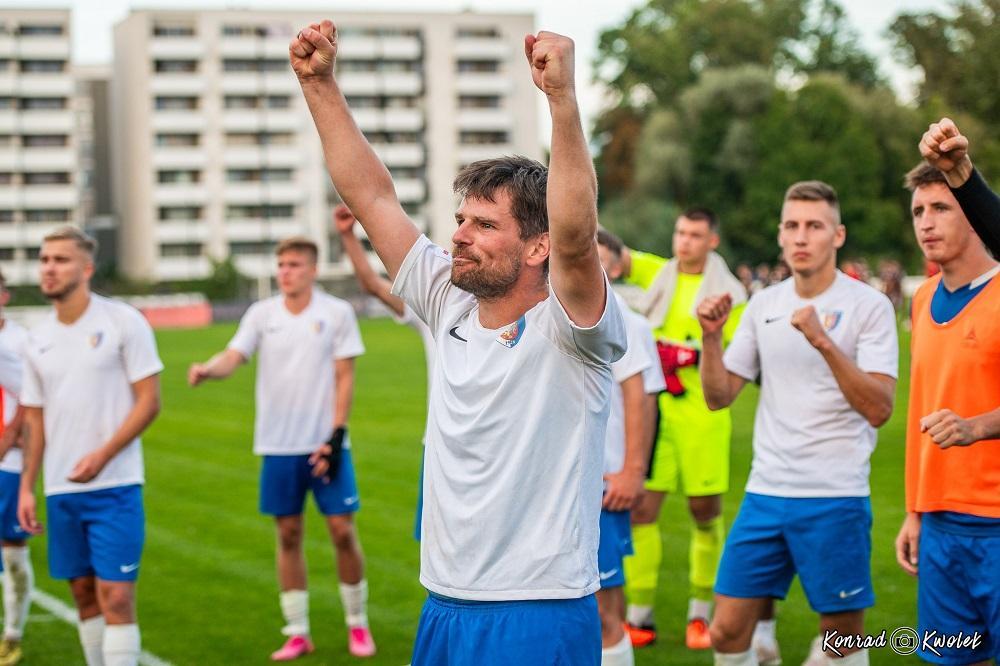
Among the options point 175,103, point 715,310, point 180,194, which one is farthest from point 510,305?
point 175,103

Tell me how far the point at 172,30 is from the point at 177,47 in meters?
2.48

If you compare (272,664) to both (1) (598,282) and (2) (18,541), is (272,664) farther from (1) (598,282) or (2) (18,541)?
(1) (598,282)

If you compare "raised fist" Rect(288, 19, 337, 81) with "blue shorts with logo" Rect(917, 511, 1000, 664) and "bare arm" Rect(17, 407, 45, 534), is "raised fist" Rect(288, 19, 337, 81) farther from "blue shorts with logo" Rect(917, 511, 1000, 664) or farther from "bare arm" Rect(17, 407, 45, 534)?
"bare arm" Rect(17, 407, 45, 534)

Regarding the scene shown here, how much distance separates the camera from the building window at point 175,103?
90.2 metres

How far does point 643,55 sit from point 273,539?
69.2 meters

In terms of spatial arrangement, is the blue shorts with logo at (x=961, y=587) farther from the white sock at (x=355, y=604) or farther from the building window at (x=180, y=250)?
the building window at (x=180, y=250)

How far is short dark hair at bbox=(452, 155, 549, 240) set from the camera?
3.66 metres

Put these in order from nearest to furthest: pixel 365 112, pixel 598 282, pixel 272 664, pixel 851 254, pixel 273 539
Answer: pixel 598 282
pixel 272 664
pixel 273 539
pixel 851 254
pixel 365 112

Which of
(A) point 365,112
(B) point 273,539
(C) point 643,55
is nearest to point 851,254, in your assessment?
(C) point 643,55

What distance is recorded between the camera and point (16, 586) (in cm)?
801

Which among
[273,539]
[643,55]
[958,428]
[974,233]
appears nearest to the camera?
[958,428]

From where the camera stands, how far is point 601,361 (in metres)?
3.60

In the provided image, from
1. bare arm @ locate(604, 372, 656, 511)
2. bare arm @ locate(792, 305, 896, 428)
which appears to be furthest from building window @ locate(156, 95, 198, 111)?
bare arm @ locate(792, 305, 896, 428)

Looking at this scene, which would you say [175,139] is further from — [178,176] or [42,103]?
[42,103]
